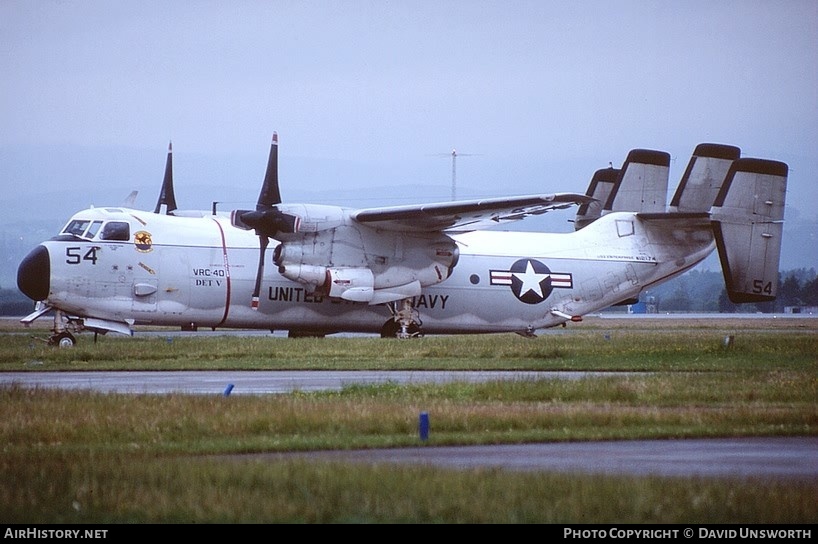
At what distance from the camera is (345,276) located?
37531 millimetres

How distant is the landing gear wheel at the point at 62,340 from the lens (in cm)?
3584

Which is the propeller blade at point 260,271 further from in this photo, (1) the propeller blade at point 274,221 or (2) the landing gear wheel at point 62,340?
(2) the landing gear wheel at point 62,340

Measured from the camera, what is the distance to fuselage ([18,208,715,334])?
1430 inches

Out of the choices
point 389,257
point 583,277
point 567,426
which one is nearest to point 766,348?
point 583,277

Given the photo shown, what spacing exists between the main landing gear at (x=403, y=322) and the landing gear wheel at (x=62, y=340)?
1039cm

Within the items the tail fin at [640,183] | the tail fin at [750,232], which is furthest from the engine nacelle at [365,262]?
the tail fin at [640,183]

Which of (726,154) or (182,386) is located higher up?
(726,154)

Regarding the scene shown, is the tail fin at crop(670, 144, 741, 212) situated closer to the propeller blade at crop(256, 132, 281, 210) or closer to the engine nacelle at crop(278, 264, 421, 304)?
the engine nacelle at crop(278, 264, 421, 304)

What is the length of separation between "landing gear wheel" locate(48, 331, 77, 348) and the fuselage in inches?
29.8

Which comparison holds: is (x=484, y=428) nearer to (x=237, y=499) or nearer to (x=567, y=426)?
(x=567, y=426)

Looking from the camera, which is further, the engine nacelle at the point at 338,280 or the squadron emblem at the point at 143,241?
the engine nacelle at the point at 338,280

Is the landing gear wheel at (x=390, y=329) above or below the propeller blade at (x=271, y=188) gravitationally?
below
